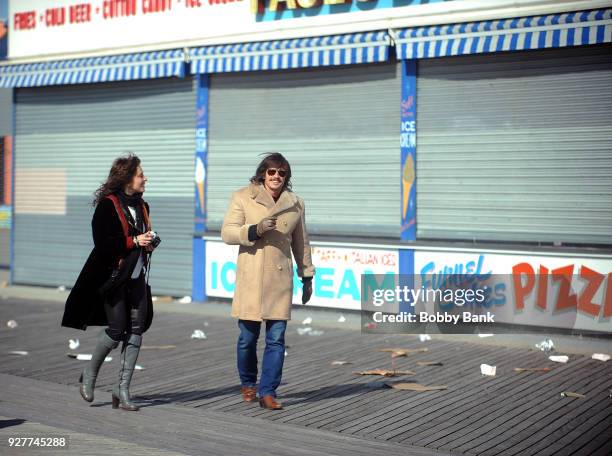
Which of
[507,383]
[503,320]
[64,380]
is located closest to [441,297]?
[503,320]

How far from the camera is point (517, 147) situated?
492 inches

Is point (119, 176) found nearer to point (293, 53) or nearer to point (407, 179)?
point (407, 179)

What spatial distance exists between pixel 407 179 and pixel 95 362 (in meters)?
6.70

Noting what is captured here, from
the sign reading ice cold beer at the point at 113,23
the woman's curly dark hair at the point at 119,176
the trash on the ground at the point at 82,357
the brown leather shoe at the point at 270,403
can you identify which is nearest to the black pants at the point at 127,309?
the woman's curly dark hair at the point at 119,176

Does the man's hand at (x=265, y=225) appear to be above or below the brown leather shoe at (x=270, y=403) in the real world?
above

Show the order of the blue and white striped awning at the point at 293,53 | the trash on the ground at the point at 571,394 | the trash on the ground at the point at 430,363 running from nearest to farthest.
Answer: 1. the trash on the ground at the point at 571,394
2. the trash on the ground at the point at 430,363
3. the blue and white striped awning at the point at 293,53

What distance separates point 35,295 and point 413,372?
29.6 ft

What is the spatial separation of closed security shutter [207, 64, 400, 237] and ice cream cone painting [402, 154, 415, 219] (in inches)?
7.1

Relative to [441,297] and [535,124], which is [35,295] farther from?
[535,124]

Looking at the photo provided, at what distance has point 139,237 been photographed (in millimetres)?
7523

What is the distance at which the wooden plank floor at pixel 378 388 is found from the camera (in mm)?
7051

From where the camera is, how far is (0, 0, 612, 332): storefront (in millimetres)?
12109

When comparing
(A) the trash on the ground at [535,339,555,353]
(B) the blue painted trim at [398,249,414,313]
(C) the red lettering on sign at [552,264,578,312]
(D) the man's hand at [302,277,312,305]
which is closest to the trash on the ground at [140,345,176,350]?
(B) the blue painted trim at [398,249,414,313]

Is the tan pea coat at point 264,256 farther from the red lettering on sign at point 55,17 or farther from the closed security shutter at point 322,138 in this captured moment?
the red lettering on sign at point 55,17
